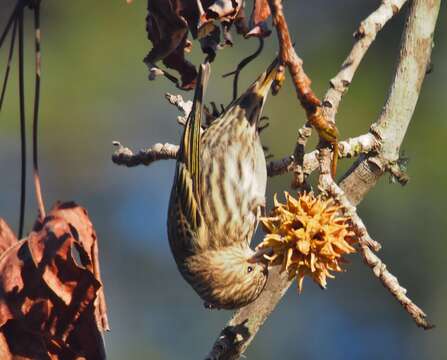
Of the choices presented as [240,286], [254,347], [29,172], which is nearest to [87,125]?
[29,172]

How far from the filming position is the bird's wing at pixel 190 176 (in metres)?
3.13

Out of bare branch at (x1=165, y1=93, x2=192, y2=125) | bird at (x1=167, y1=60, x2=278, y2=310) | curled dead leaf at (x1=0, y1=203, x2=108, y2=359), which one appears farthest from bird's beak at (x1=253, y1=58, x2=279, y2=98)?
curled dead leaf at (x1=0, y1=203, x2=108, y2=359)

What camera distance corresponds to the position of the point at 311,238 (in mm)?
2131

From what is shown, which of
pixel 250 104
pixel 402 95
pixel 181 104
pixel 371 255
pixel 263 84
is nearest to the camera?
pixel 371 255

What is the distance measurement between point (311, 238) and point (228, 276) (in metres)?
1.08

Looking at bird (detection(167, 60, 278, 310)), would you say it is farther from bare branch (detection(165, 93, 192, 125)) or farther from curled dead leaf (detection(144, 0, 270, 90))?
curled dead leaf (detection(144, 0, 270, 90))

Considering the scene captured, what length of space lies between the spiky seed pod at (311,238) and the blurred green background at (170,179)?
3567 mm

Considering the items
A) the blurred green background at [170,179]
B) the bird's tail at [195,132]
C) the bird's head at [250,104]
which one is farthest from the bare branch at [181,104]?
the blurred green background at [170,179]

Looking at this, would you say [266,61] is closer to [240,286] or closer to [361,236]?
[240,286]

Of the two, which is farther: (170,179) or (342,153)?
(170,179)

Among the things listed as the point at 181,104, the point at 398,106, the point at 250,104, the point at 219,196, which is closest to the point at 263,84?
the point at 250,104

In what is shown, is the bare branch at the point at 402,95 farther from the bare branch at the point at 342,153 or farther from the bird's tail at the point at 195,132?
the bird's tail at the point at 195,132

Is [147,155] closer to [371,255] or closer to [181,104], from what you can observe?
[181,104]

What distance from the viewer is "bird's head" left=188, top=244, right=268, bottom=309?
2.98 m
